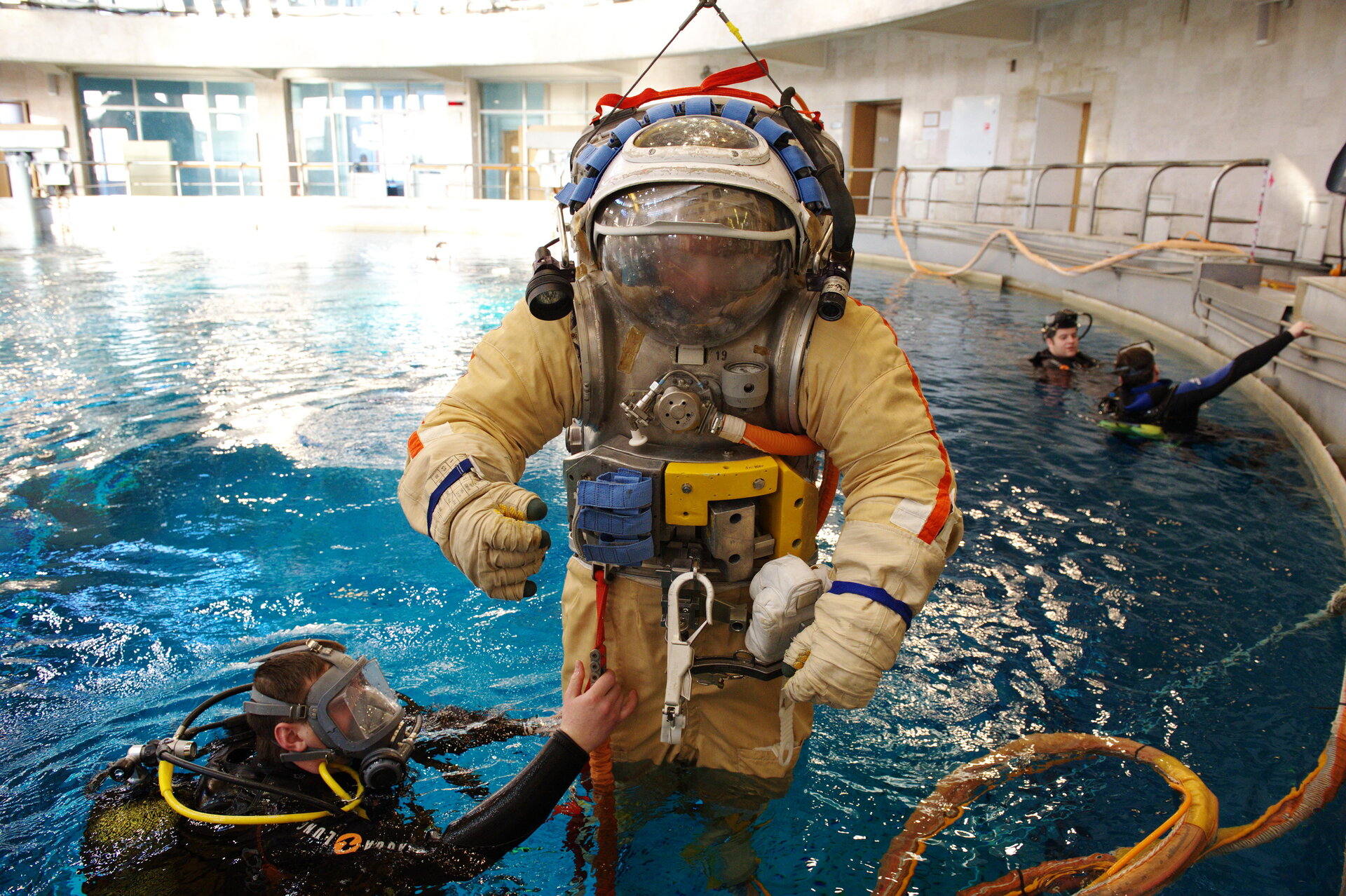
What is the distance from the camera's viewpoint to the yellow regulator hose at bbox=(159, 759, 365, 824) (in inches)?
84.1

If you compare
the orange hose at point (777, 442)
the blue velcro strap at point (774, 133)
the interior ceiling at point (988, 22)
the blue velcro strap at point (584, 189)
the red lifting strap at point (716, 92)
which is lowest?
the orange hose at point (777, 442)

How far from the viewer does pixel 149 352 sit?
934 cm

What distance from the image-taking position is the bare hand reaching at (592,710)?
2.26 m

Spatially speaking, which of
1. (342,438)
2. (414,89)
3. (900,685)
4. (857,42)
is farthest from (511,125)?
(900,685)

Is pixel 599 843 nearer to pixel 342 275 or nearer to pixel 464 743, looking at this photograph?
pixel 464 743

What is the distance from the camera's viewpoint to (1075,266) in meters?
13.1

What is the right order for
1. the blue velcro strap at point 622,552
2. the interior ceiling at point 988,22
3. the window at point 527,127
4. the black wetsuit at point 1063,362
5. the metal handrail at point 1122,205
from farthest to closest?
the window at point 527,127 < the interior ceiling at point 988,22 < the metal handrail at point 1122,205 < the black wetsuit at point 1063,362 < the blue velcro strap at point 622,552

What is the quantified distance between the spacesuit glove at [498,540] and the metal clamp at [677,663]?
1.21 feet

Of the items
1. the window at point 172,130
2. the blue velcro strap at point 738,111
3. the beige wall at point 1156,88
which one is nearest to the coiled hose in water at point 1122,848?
the blue velcro strap at point 738,111

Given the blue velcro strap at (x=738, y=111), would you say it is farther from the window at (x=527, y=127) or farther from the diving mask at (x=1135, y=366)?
the window at (x=527, y=127)

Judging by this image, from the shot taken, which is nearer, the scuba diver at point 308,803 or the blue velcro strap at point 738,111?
the scuba diver at point 308,803

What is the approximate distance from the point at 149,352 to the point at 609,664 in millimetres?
8900

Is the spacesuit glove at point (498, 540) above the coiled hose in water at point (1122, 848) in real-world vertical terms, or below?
above

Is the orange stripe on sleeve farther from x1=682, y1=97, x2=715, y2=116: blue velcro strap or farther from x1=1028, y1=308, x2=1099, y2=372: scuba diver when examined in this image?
x1=1028, y1=308, x2=1099, y2=372: scuba diver
